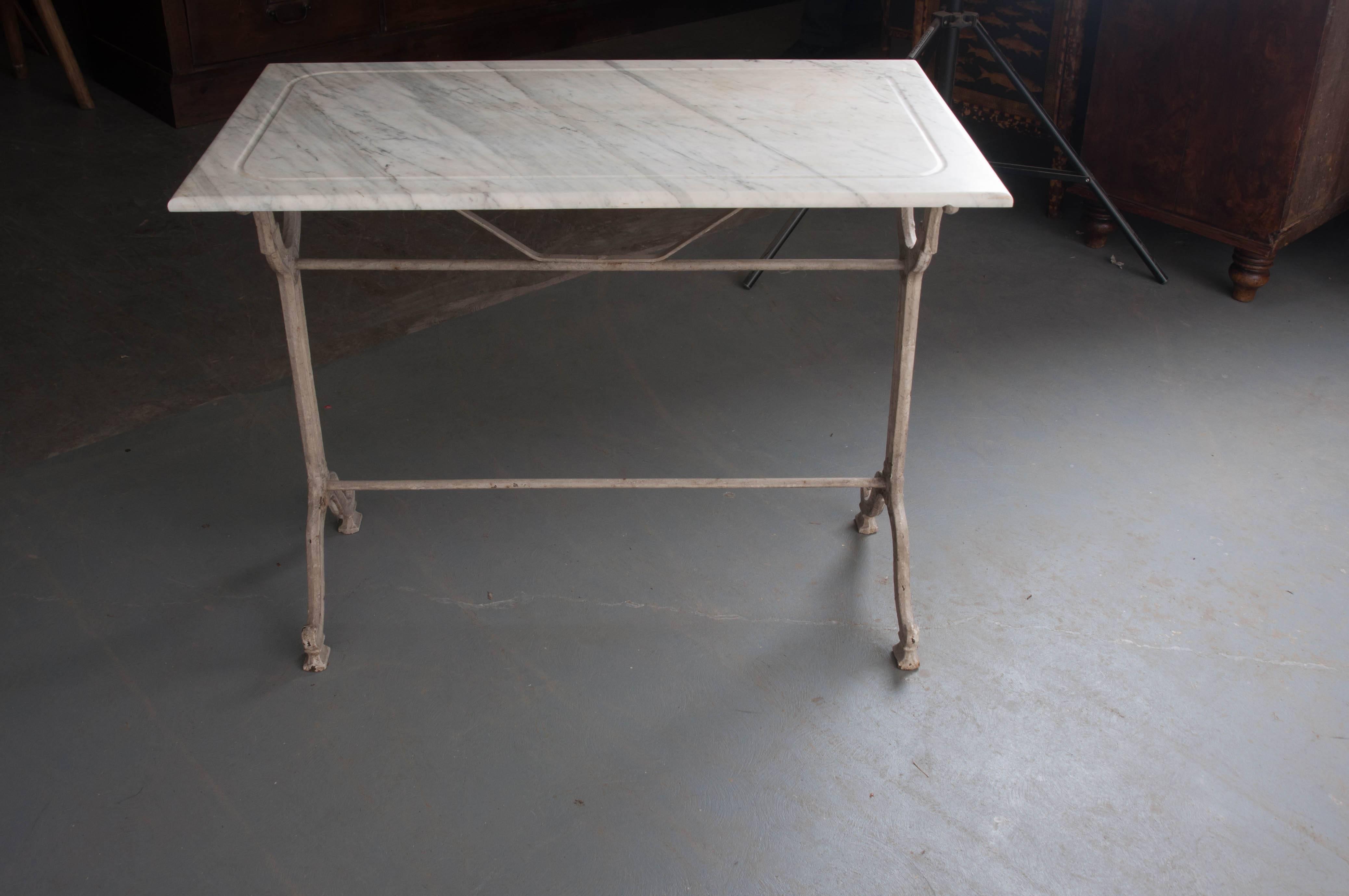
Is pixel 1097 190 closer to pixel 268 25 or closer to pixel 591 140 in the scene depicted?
pixel 591 140

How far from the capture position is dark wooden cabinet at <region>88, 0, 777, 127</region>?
3521 millimetres

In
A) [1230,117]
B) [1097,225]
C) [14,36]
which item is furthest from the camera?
[14,36]

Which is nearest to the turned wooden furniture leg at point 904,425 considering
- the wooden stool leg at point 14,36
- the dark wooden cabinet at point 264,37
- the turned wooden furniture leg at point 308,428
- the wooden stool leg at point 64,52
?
the turned wooden furniture leg at point 308,428

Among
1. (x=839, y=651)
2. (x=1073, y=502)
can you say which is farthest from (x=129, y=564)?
(x=1073, y=502)

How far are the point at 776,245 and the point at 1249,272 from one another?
1.16 m

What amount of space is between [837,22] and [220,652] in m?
3.54

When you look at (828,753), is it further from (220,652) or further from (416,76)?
(416,76)

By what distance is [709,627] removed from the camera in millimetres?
1764

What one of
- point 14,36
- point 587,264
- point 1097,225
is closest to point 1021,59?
point 1097,225

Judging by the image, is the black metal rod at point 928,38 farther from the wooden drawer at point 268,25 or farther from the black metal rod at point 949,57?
the wooden drawer at point 268,25

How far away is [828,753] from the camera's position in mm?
1549

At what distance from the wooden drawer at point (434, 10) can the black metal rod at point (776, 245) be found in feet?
6.54

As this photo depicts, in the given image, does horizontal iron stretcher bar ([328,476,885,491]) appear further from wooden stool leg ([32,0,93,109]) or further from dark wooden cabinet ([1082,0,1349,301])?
wooden stool leg ([32,0,93,109])

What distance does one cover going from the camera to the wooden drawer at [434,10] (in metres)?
3.95
